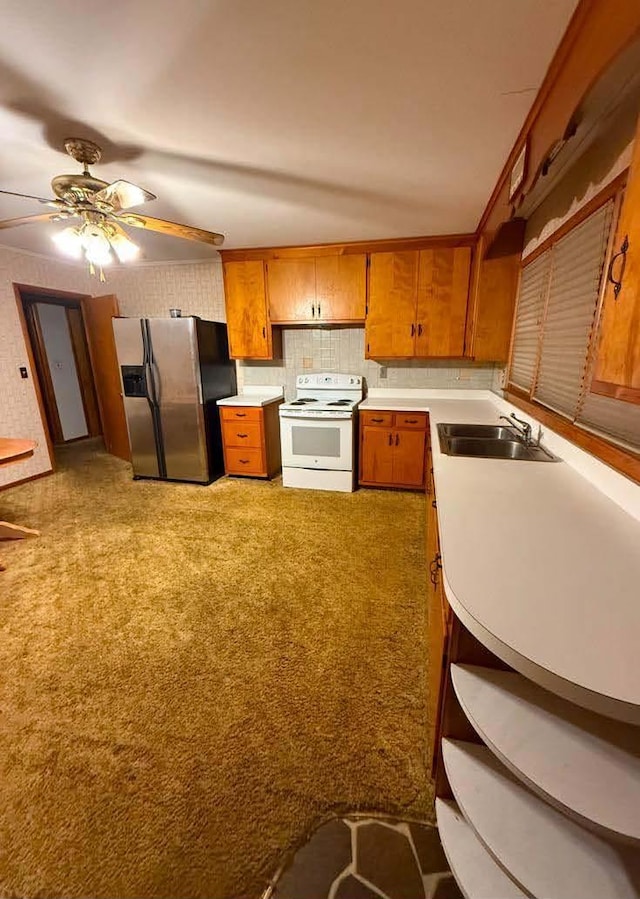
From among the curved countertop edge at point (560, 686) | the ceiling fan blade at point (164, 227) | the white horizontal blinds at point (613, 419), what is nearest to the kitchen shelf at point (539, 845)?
the curved countertop edge at point (560, 686)

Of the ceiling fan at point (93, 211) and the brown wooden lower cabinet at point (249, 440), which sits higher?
the ceiling fan at point (93, 211)

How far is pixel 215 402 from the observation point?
12.5 feet

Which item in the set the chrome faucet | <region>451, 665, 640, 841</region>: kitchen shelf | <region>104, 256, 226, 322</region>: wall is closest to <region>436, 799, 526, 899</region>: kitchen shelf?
<region>451, 665, 640, 841</region>: kitchen shelf

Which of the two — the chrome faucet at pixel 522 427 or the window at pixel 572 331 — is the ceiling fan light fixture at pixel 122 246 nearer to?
the window at pixel 572 331

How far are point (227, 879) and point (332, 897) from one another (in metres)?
0.28

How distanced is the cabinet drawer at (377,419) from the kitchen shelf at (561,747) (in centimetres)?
261

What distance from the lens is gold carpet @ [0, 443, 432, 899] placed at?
1.04 m

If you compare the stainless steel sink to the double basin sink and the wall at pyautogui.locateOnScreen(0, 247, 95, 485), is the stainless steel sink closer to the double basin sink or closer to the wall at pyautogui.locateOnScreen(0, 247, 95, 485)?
the double basin sink

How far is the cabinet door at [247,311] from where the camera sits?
3602 mm

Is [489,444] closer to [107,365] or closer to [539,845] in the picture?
[539,845]

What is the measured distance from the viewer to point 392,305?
3367mm

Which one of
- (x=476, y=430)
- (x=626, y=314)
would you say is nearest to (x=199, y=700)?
(x=626, y=314)

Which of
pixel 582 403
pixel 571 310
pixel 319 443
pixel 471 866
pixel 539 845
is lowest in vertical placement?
pixel 471 866

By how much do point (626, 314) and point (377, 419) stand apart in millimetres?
2595
